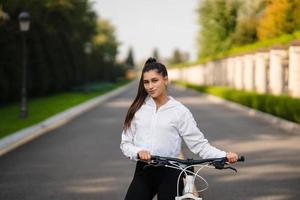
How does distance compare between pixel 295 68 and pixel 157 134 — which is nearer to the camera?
pixel 157 134

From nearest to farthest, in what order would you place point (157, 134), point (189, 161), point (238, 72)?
point (189, 161)
point (157, 134)
point (238, 72)

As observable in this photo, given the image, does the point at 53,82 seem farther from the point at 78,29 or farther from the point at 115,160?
the point at 115,160

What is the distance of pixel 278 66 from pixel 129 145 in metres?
25.5

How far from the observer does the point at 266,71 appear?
32844 mm

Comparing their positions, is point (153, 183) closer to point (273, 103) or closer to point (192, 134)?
point (192, 134)

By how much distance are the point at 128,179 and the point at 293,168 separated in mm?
3133

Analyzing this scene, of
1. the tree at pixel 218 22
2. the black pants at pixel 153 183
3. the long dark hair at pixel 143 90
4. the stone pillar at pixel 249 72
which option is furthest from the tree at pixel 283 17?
the black pants at pixel 153 183

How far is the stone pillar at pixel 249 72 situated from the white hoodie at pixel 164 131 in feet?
107

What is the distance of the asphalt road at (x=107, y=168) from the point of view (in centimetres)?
810

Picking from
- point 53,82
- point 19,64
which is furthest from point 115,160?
point 53,82

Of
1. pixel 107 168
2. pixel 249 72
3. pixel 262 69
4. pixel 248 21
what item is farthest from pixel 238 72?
pixel 107 168

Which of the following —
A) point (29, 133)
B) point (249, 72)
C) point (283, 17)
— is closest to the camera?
point (29, 133)

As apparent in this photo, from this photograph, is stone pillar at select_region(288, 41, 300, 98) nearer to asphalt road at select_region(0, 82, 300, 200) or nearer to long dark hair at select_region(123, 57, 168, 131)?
asphalt road at select_region(0, 82, 300, 200)

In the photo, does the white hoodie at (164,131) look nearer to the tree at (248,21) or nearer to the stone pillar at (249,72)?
the stone pillar at (249,72)
